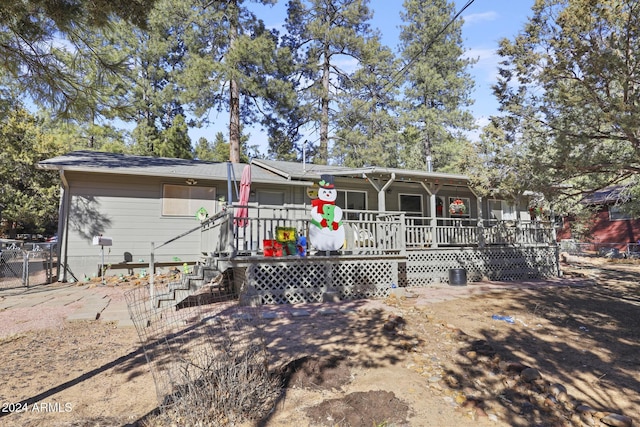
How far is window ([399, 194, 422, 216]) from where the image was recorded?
14.7m

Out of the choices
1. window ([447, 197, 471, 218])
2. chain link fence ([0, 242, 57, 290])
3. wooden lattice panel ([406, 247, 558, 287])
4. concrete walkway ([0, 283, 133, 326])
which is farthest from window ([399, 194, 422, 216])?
chain link fence ([0, 242, 57, 290])

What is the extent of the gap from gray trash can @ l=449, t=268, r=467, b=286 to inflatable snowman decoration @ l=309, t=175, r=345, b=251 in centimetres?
420

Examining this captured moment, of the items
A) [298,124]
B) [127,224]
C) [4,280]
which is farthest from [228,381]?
[298,124]

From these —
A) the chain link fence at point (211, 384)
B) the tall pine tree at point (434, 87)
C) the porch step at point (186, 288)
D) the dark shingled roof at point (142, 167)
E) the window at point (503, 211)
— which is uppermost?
the tall pine tree at point (434, 87)

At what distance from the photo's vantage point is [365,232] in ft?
32.7

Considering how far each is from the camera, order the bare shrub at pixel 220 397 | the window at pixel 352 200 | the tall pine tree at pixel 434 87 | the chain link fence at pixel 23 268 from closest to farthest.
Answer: the bare shrub at pixel 220 397 → the chain link fence at pixel 23 268 → the window at pixel 352 200 → the tall pine tree at pixel 434 87

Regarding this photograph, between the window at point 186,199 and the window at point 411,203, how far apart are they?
7.47 metres

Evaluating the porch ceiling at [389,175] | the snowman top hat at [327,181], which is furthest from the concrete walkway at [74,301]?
the porch ceiling at [389,175]

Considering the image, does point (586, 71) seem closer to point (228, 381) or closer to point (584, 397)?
point (584, 397)

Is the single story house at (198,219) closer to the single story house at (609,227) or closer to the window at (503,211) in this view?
the window at (503,211)

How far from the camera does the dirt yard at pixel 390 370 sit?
3.34 meters

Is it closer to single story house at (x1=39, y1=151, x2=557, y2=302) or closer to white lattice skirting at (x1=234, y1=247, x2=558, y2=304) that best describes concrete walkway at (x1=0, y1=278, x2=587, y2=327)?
white lattice skirting at (x1=234, y1=247, x2=558, y2=304)

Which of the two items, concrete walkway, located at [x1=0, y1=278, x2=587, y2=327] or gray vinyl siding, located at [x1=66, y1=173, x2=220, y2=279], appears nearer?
concrete walkway, located at [x1=0, y1=278, x2=587, y2=327]

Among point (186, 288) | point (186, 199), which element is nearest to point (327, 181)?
point (186, 288)
